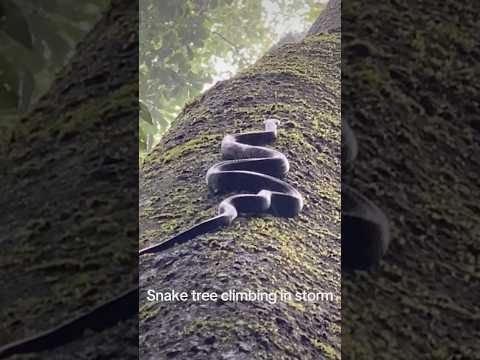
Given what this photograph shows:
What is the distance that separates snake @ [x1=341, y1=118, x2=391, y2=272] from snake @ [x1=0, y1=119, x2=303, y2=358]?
113mm

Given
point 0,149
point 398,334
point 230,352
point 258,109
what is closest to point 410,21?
point 258,109

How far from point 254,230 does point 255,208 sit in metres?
0.08

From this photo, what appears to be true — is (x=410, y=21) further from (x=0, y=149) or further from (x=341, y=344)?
(x=0, y=149)

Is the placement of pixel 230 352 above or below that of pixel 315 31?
below

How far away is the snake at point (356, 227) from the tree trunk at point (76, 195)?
455 millimetres

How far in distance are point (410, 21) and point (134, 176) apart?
701 millimetres

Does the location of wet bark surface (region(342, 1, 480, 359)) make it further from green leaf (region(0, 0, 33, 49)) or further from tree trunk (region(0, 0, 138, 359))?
green leaf (region(0, 0, 33, 49))

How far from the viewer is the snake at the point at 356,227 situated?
1.77 metres

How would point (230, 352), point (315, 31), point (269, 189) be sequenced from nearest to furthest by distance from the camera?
1. point (230, 352)
2. point (269, 189)
3. point (315, 31)

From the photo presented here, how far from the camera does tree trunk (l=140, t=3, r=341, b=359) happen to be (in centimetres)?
157

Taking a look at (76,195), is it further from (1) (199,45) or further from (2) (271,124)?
(1) (199,45)

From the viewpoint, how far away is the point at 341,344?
1.68 metres

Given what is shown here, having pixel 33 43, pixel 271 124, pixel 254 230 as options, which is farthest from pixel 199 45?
pixel 254 230

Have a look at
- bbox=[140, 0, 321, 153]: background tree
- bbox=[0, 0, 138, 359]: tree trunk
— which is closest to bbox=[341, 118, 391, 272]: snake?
bbox=[140, 0, 321, 153]: background tree
